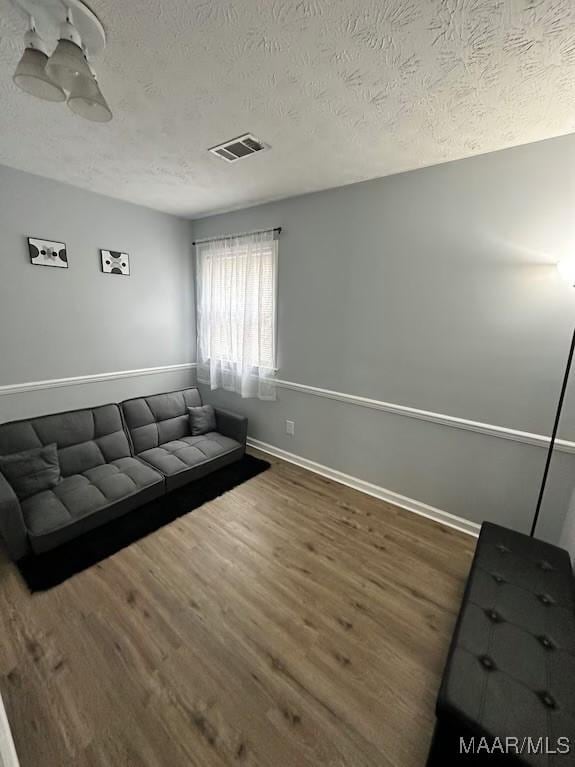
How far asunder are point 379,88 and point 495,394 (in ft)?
6.07

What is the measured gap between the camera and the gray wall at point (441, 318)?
5.97ft

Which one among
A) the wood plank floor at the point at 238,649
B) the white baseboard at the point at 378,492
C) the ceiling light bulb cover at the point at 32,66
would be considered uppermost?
the ceiling light bulb cover at the point at 32,66

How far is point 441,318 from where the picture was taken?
2.16 m

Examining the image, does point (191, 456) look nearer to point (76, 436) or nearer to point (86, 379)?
point (76, 436)

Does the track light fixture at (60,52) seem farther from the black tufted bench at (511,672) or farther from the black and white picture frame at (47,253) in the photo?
the black tufted bench at (511,672)

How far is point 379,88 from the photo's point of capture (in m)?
1.35

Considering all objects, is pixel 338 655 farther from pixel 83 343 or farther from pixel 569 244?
pixel 83 343

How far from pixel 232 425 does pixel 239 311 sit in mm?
1261

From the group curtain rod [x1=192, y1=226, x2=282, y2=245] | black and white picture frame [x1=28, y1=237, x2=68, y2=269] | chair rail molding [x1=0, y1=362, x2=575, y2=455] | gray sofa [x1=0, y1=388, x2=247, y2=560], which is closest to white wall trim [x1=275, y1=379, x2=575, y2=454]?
chair rail molding [x1=0, y1=362, x2=575, y2=455]

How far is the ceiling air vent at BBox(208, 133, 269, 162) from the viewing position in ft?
5.95

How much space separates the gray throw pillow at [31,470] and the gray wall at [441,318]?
213cm

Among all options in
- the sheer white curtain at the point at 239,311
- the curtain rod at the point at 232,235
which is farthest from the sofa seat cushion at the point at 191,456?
the curtain rod at the point at 232,235

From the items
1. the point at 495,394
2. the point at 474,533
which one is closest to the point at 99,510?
the point at 474,533

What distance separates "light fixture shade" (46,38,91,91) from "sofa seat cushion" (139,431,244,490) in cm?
239
